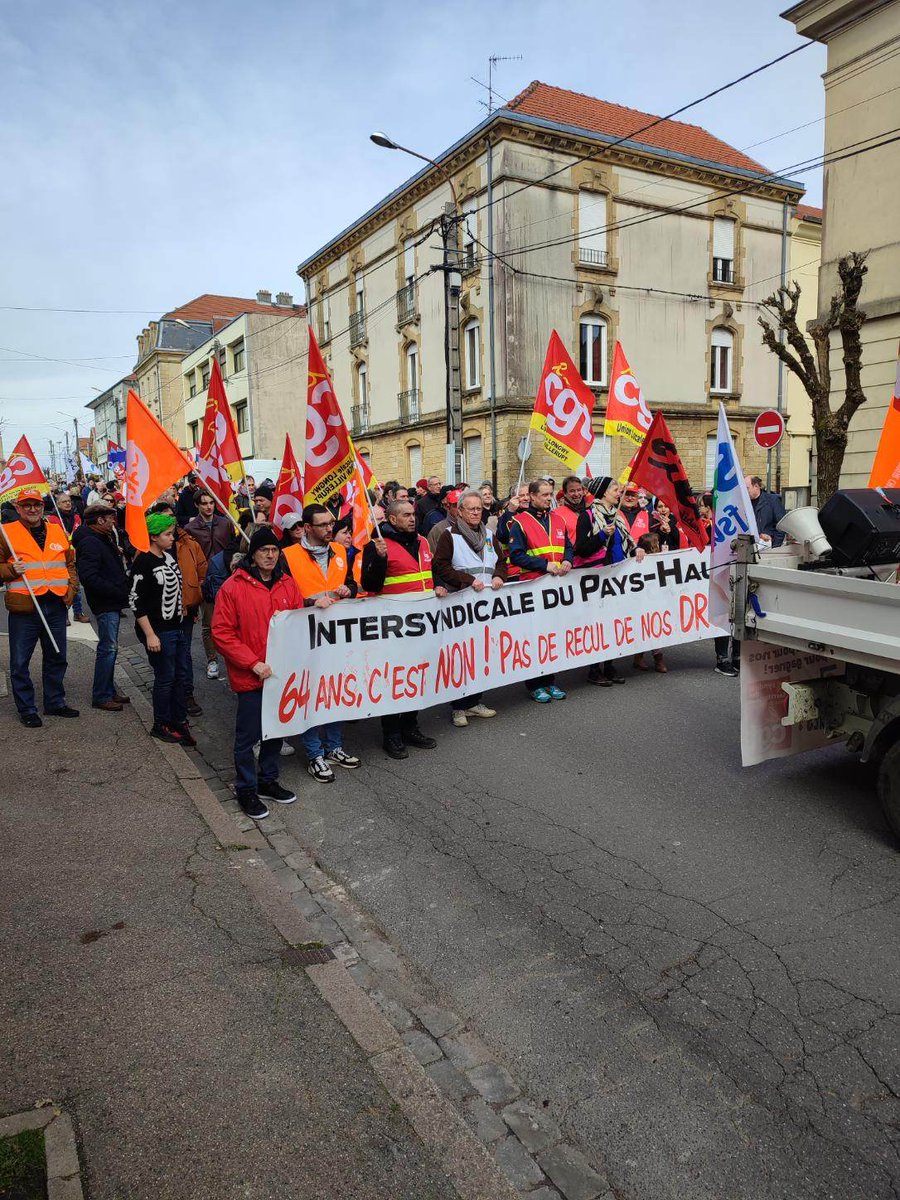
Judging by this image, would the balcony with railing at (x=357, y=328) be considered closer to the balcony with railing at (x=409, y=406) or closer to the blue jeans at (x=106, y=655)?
the balcony with railing at (x=409, y=406)

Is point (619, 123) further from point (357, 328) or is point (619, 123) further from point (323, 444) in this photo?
point (323, 444)

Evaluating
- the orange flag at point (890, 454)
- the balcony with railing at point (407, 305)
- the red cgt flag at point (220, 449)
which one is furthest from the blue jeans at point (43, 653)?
the balcony with railing at point (407, 305)

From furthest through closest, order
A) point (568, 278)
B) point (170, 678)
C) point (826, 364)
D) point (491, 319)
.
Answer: point (568, 278), point (491, 319), point (826, 364), point (170, 678)

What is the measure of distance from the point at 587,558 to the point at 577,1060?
528 centimetres

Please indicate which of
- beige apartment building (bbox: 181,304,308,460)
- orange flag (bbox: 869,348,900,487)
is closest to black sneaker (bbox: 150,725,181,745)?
orange flag (bbox: 869,348,900,487)

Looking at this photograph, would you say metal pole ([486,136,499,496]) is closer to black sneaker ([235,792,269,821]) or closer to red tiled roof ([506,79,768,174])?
red tiled roof ([506,79,768,174])

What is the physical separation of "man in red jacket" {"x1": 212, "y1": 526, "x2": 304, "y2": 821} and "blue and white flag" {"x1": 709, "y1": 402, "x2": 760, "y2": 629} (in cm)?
286

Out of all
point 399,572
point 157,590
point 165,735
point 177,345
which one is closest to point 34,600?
point 157,590

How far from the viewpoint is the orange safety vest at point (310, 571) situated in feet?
20.7

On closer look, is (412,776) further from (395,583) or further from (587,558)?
(587,558)

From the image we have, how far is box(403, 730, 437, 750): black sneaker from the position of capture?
6.60 metres

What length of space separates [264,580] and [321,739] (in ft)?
5.10

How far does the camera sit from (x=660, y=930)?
3.81 metres

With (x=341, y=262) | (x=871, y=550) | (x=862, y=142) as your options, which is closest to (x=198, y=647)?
(x=871, y=550)
